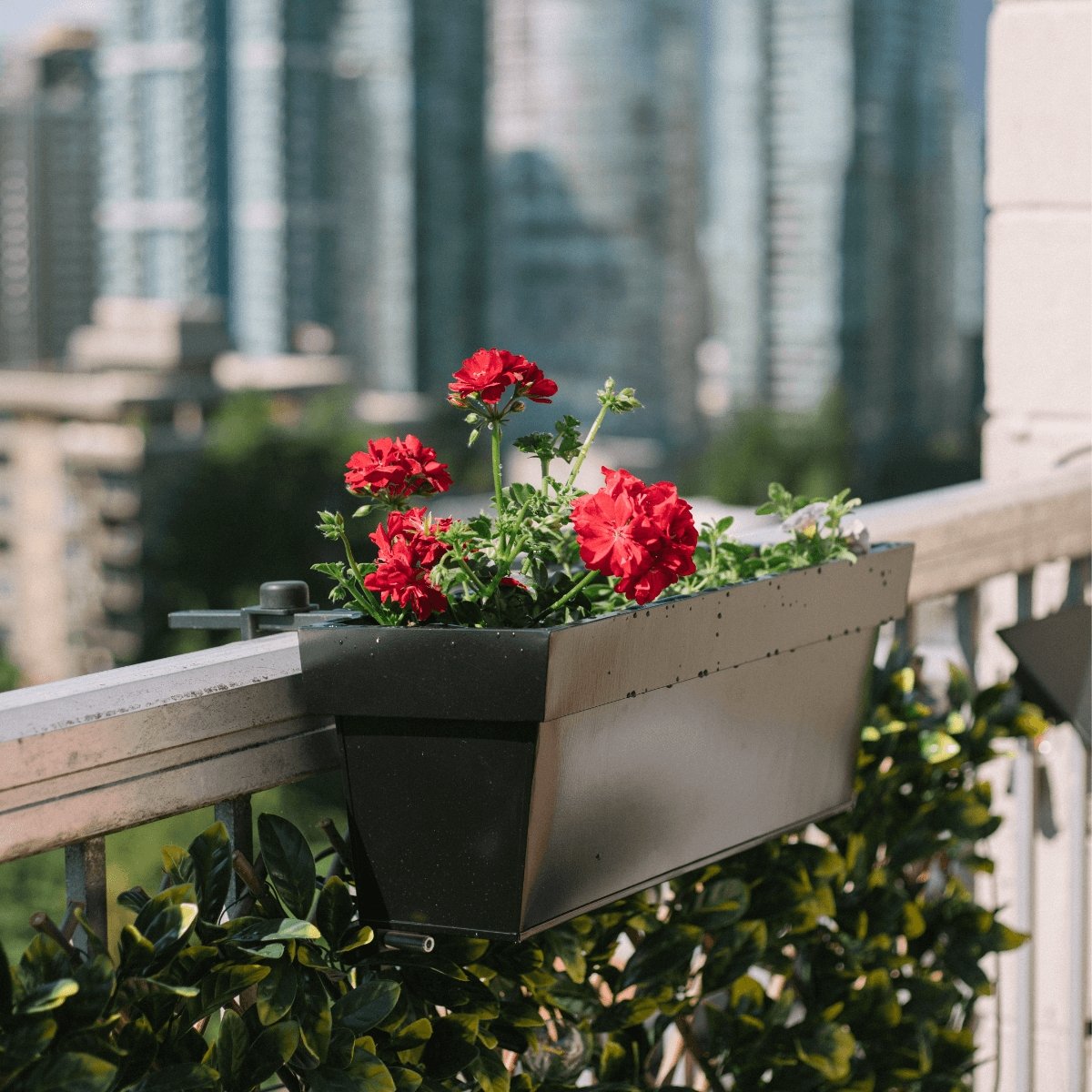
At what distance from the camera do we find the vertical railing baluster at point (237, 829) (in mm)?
1286

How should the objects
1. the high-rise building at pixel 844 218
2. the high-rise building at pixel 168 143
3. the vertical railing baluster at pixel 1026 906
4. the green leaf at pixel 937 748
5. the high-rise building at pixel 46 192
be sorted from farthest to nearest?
the high-rise building at pixel 46 192 < the high-rise building at pixel 168 143 < the high-rise building at pixel 844 218 < the vertical railing baluster at pixel 1026 906 < the green leaf at pixel 937 748

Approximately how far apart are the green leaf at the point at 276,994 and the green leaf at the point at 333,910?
6 cm

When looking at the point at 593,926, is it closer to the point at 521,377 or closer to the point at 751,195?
the point at 521,377

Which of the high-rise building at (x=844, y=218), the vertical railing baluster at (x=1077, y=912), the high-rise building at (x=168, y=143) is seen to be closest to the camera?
the vertical railing baluster at (x=1077, y=912)

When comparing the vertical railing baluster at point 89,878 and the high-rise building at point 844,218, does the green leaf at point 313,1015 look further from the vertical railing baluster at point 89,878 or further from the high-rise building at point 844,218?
the high-rise building at point 844,218

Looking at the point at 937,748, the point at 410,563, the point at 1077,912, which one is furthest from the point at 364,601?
the point at 1077,912

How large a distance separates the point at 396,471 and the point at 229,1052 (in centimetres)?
43

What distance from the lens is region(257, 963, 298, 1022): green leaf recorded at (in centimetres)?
121

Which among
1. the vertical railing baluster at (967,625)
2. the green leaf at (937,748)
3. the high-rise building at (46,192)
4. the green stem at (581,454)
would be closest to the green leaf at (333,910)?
the green stem at (581,454)

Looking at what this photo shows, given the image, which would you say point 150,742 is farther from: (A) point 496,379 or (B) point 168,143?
(B) point 168,143

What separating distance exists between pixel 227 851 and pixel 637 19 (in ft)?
246

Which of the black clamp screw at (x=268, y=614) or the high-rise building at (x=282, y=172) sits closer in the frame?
the black clamp screw at (x=268, y=614)

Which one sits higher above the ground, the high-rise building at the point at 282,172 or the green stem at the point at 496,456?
the high-rise building at the point at 282,172

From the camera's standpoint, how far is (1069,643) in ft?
7.09
